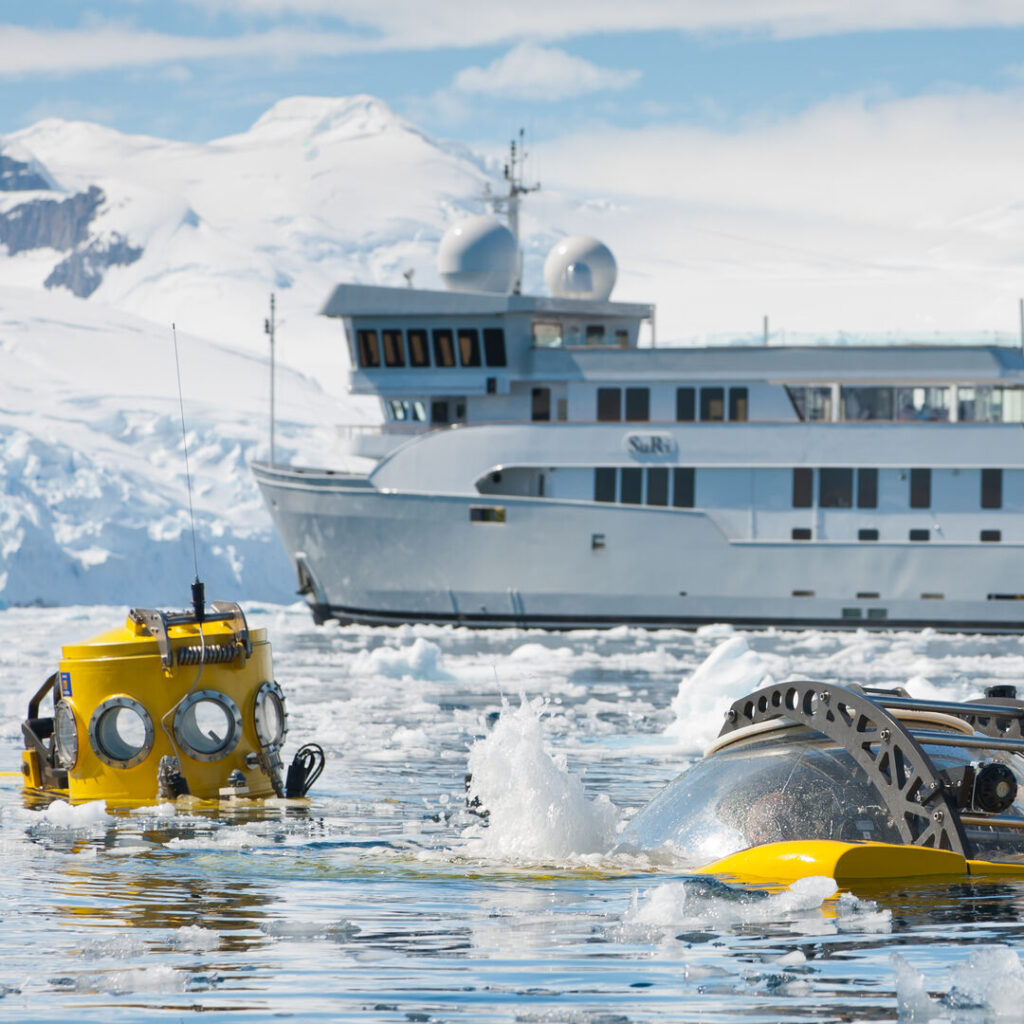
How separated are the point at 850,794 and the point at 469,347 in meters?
33.5

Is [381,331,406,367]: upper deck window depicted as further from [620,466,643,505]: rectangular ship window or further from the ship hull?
[620,466,643,505]: rectangular ship window

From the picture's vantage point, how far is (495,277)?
147ft

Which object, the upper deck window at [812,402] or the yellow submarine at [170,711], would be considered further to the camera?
the upper deck window at [812,402]

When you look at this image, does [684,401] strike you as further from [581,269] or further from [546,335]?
[581,269]

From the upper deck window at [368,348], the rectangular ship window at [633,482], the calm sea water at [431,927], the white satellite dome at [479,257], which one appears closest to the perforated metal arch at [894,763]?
the calm sea water at [431,927]

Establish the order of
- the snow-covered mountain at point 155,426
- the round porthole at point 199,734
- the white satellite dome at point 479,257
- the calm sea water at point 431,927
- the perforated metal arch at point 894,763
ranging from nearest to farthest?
the calm sea water at point 431,927 → the perforated metal arch at point 894,763 → the round porthole at point 199,734 → the white satellite dome at point 479,257 → the snow-covered mountain at point 155,426

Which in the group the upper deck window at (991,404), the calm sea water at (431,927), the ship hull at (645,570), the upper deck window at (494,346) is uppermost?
the upper deck window at (494,346)

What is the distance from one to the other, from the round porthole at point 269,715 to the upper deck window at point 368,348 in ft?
97.2

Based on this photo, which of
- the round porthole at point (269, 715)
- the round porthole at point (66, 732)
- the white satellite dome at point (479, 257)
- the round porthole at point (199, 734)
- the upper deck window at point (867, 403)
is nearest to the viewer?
the round porthole at point (199, 734)

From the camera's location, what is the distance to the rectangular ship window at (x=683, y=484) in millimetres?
41750

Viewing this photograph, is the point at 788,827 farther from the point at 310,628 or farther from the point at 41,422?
the point at 41,422

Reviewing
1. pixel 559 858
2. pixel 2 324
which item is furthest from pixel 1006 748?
pixel 2 324

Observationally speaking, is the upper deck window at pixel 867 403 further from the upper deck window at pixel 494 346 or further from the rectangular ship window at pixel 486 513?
the rectangular ship window at pixel 486 513

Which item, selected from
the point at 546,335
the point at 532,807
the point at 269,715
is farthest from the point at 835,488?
the point at 532,807
